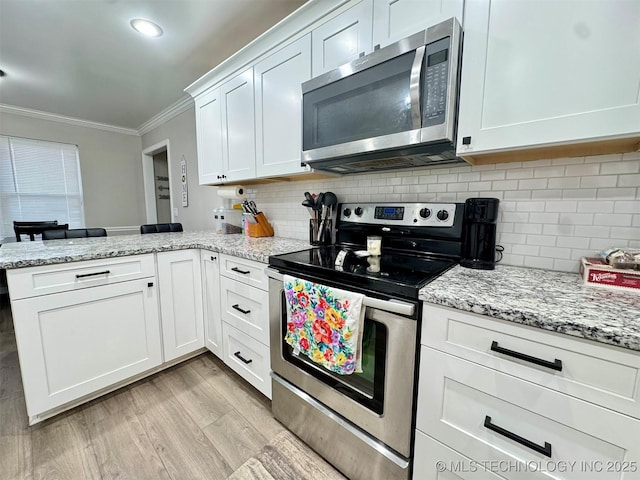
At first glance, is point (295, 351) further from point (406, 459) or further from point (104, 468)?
point (104, 468)

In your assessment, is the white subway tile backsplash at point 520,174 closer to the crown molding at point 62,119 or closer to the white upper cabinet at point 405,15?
the white upper cabinet at point 405,15

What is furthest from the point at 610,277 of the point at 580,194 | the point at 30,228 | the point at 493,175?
the point at 30,228

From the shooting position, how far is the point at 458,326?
81cm

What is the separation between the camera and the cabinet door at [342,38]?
4.11ft

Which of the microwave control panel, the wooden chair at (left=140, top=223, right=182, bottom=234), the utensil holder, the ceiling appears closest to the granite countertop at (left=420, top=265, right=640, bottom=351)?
the microwave control panel

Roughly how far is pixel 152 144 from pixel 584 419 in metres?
5.24

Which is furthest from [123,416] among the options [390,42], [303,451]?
[390,42]

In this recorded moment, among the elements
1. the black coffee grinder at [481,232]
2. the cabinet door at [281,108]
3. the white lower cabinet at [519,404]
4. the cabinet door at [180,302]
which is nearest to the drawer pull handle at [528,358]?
the white lower cabinet at [519,404]

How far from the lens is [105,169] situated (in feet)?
13.9

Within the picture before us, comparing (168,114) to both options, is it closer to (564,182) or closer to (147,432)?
(147,432)

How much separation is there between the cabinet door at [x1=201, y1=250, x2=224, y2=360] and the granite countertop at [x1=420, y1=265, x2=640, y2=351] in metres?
1.49

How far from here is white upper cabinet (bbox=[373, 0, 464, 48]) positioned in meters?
1.03

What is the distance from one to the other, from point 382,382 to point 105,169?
5225 mm

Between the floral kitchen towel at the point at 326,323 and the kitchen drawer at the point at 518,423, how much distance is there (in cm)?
25
